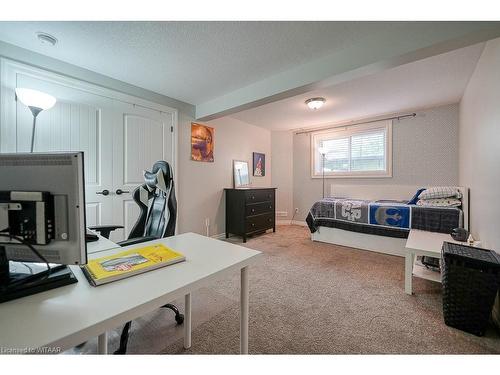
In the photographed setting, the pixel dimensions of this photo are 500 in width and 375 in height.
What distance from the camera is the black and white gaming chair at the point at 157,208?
1492mm

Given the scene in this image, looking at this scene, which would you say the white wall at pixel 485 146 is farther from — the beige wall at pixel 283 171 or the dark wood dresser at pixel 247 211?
the beige wall at pixel 283 171

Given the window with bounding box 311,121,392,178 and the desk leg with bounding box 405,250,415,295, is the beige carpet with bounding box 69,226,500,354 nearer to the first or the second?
the desk leg with bounding box 405,250,415,295

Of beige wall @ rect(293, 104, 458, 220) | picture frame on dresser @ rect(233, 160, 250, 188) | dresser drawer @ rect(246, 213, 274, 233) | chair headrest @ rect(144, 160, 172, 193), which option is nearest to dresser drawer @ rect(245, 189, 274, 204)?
dresser drawer @ rect(246, 213, 274, 233)

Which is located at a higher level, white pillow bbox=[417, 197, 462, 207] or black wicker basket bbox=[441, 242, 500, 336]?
white pillow bbox=[417, 197, 462, 207]

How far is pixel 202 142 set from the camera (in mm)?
3590

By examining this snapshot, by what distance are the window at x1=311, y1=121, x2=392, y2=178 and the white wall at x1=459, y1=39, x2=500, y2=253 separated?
1452 mm

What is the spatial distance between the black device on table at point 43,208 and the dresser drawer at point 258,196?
3.06 meters

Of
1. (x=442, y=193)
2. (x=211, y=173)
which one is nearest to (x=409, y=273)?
(x=442, y=193)

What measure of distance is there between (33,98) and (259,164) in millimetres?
3703

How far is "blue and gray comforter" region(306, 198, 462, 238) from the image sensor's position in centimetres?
271
